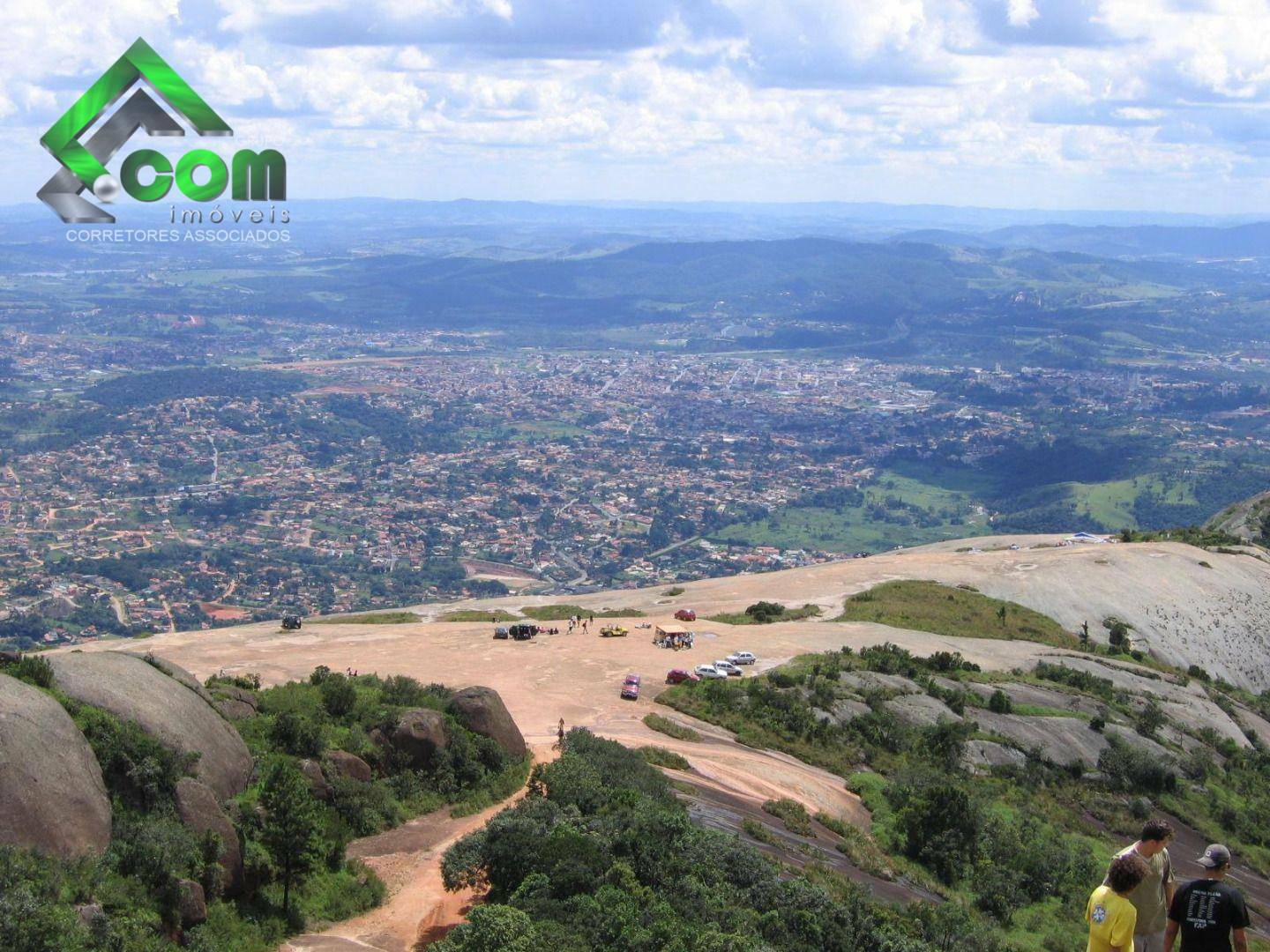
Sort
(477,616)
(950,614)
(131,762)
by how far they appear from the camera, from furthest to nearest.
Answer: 1. (950,614)
2. (477,616)
3. (131,762)

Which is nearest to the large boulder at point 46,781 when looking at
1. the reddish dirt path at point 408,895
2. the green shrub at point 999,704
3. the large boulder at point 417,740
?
the reddish dirt path at point 408,895

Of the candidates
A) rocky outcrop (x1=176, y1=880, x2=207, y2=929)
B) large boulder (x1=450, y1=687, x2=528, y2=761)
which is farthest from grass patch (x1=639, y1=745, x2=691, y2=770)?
rocky outcrop (x1=176, y1=880, x2=207, y2=929)

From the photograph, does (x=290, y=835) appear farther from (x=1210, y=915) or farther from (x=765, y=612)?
(x=765, y=612)

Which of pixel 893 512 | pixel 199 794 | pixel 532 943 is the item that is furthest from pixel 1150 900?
pixel 893 512

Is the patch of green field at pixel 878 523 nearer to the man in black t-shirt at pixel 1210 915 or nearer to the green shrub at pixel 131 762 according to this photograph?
the green shrub at pixel 131 762

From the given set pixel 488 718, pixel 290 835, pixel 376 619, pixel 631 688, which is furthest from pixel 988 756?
pixel 376 619

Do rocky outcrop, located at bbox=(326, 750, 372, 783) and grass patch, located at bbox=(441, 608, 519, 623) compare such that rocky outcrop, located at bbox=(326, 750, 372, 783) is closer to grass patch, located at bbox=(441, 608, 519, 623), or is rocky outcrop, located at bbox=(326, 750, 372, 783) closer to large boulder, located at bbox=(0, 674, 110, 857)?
large boulder, located at bbox=(0, 674, 110, 857)

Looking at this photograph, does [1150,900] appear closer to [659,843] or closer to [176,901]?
[659,843]
